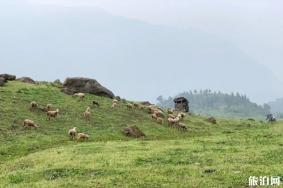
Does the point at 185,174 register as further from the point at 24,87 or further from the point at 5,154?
the point at 24,87

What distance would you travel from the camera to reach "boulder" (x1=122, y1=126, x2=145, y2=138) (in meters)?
55.9

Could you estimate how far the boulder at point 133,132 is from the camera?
2200 inches

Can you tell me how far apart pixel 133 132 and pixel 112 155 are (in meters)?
19.4

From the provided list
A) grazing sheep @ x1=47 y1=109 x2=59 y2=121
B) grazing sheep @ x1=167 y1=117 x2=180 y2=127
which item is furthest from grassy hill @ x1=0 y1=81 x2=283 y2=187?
grazing sheep @ x1=167 y1=117 x2=180 y2=127

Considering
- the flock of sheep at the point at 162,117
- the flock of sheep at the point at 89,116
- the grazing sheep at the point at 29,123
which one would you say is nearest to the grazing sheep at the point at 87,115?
the flock of sheep at the point at 89,116

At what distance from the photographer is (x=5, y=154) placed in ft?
146

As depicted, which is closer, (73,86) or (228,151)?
(228,151)

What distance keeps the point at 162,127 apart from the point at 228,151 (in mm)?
25653

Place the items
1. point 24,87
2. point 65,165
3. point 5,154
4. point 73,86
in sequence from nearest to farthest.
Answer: point 65,165
point 5,154
point 24,87
point 73,86

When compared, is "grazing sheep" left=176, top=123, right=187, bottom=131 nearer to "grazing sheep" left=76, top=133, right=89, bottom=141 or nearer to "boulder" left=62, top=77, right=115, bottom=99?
"grazing sheep" left=76, top=133, right=89, bottom=141

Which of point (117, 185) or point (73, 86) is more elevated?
point (73, 86)

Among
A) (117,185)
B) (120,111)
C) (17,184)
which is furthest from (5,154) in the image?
(120,111)

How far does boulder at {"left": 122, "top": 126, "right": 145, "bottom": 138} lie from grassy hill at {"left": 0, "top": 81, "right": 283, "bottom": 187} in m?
0.77

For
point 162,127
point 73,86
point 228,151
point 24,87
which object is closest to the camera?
point 228,151
